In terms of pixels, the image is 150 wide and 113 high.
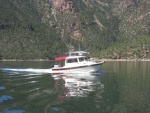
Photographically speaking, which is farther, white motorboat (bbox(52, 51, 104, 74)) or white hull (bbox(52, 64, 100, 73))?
white hull (bbox(52, 64, 100, 73))

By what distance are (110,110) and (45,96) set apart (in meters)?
10.5

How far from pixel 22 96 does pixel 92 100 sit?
904cm

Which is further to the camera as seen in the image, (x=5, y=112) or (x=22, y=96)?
(x=22, y=96)

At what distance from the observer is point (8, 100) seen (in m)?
35.7

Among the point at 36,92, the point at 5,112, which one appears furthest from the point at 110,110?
the point at 36,92

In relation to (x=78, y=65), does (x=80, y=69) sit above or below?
below

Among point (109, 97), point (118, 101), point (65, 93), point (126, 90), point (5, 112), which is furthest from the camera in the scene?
point (126, 90)

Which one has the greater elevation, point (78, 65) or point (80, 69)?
point (78, 65)

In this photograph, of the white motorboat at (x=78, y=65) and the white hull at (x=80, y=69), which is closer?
the white motorboat at (x=78, y=65)

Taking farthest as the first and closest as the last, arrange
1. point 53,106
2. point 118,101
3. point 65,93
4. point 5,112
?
point 65,93 → point 118,101 → point 53,106 → point 5,112

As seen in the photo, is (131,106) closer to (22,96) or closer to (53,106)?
(53,106)

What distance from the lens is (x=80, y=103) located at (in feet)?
112

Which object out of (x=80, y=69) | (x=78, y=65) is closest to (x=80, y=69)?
(x=80, y=69)

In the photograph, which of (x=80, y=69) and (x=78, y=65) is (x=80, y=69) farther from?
(x=78, y=65)
